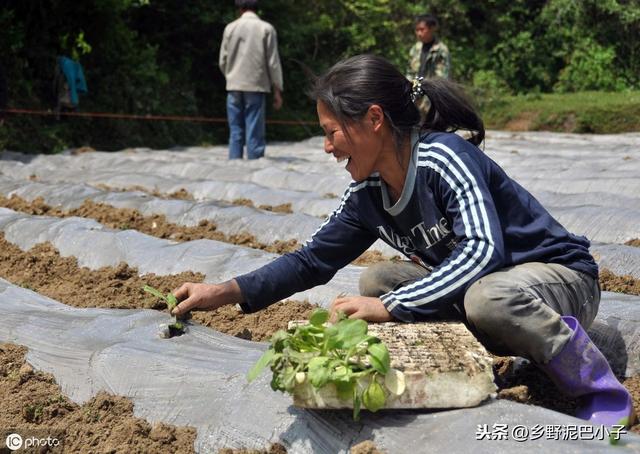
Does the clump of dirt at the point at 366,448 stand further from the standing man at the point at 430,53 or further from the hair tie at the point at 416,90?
the standing man at the point at 430,53

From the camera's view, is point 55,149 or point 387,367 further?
point 55,149

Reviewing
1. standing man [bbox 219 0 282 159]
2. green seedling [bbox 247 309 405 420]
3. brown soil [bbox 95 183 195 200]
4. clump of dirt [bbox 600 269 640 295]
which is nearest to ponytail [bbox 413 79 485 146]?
green seedling [bbox 247 309 405 420]

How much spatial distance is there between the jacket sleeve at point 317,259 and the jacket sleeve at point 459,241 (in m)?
0.38

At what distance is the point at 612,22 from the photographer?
1603cm

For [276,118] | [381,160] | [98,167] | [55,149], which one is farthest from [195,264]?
[276,118]

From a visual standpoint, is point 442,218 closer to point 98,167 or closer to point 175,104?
point 98,167

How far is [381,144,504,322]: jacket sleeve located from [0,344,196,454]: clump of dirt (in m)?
0.63

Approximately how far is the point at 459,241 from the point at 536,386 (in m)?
0.48

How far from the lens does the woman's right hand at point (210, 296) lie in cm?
226

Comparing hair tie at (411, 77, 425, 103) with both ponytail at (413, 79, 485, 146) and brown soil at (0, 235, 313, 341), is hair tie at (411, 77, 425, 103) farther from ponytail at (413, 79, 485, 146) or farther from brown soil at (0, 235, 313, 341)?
brown soil at (0, 235, 313, 341)

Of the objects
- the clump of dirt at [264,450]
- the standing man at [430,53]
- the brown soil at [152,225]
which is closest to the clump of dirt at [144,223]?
the brown soil at [152,225]

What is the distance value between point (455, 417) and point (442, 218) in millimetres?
599

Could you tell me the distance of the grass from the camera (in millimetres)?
12203

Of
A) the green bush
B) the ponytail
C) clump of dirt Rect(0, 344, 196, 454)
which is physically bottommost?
the green bush
